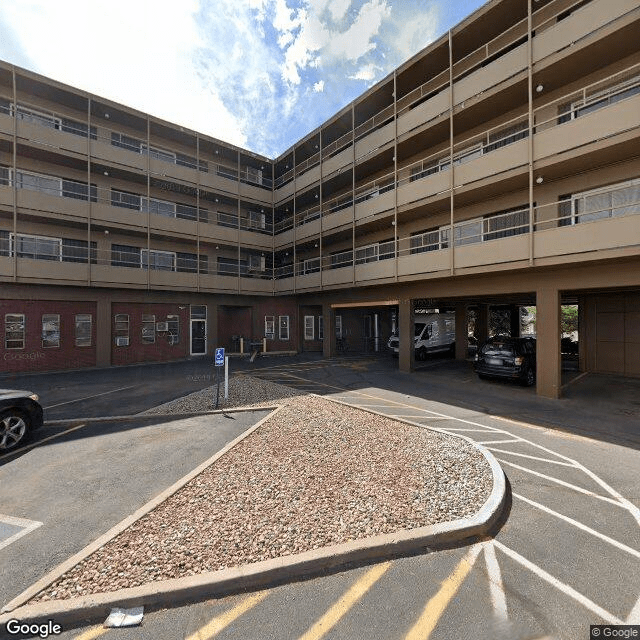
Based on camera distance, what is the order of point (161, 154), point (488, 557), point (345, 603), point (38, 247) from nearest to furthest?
point (345, 603) → point (488, 557) → point (38, 247) → point (161, 154)

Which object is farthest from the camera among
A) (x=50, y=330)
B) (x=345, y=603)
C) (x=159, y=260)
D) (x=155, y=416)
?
(x=159, y=260)

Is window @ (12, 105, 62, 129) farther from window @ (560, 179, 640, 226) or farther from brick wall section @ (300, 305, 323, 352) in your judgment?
window @ (560, 179, 640, 226)

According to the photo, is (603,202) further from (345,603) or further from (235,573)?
(235,573)

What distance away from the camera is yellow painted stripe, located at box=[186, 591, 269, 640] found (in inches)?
113

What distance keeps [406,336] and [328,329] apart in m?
6.93

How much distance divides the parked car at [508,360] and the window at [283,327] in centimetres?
1609

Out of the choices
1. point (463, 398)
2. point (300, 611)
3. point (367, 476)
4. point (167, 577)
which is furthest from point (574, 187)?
point (167, 577)

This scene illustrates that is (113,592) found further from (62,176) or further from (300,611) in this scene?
(62,176)

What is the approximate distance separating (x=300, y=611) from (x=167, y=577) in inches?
57.1

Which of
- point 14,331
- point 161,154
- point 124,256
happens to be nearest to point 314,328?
point 124,256

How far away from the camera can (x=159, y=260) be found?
73.2 ft

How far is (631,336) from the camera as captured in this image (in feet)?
52.3

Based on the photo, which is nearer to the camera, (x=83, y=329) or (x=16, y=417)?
(x=16, y=417)

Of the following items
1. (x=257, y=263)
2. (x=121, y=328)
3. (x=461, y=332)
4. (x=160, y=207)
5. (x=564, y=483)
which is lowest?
(x=564, y=483)
